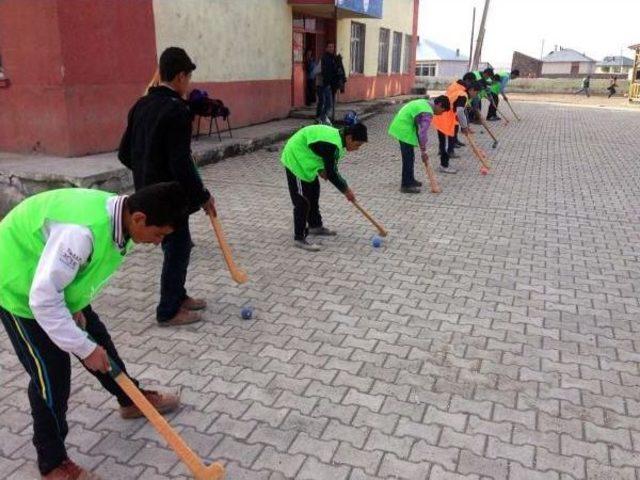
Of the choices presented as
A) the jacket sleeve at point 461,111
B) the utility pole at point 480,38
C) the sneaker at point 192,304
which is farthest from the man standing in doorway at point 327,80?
the utility pole at point 480,38

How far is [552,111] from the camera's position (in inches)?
813

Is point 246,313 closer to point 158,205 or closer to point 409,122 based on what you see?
point 158,205

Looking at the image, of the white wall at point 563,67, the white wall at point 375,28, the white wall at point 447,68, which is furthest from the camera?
the white wall at point 563,67

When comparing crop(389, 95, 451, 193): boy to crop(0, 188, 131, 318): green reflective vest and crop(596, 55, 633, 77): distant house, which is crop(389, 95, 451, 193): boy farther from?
crop(596, 55, 633, 77): distant house

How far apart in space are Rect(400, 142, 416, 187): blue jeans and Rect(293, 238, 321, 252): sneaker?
2531 millimetres

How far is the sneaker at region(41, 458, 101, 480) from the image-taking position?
8.06 feet

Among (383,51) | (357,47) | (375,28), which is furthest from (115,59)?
(383,51)

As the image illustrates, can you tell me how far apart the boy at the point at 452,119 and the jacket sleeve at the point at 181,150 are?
5913mm

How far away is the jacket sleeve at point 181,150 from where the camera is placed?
353cm

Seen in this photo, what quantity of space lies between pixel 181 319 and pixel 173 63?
5.64 feet

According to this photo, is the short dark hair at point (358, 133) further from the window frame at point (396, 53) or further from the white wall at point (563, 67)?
the white wall at point (563, 67)

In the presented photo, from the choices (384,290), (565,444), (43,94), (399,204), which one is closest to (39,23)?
(43,94)

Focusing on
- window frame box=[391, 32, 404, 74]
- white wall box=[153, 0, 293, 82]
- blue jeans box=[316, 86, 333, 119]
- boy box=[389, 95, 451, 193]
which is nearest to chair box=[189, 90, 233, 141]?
white wall box=[153, 0, 293, 82]

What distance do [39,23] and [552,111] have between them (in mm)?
18272
